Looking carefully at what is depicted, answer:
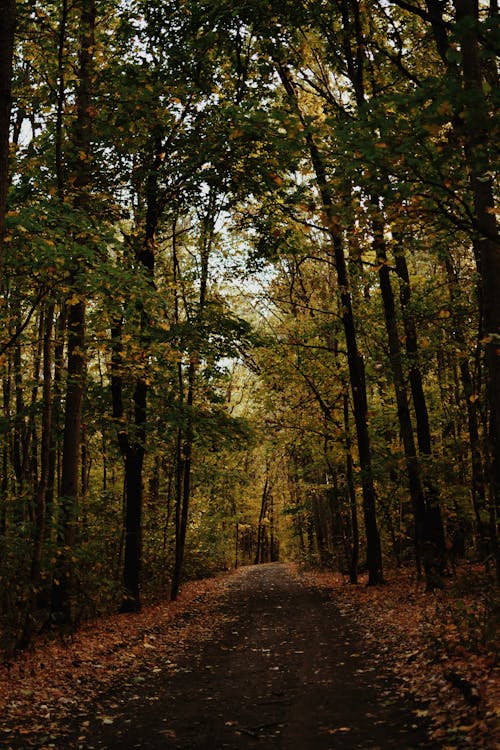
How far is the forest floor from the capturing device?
5516 millimetres

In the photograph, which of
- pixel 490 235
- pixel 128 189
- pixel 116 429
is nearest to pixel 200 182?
pixel 128 189

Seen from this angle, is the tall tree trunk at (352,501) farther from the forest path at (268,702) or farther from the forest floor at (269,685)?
A: the forest path at (268,702)

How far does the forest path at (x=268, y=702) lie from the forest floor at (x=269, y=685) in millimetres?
21

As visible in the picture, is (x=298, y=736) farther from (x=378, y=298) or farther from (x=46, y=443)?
(x=378, y=298)

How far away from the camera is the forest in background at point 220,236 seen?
6641 millimetres

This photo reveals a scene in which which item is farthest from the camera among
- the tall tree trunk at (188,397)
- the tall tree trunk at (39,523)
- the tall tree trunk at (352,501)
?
the tall tree trunk at (352,501)

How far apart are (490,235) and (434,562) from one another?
9.32m

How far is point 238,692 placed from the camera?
727cm

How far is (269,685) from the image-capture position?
7.49 meters

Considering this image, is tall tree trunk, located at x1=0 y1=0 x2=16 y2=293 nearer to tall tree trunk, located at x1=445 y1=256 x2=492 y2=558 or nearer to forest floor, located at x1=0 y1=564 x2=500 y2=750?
forest floor, located at x1=0 y1=564 x2=500 y2=750

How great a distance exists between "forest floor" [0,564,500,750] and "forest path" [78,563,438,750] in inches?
0.8

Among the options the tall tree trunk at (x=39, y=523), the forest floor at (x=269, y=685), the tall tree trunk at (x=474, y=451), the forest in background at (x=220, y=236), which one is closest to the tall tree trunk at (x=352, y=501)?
the forest in background at (x=220, y=236)

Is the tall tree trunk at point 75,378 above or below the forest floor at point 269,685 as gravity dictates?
above

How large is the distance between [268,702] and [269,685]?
0.78 m
